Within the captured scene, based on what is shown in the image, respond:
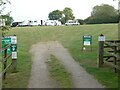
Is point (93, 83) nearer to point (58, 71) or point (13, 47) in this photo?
point (58, 71)

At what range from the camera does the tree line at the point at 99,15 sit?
85.8 metres

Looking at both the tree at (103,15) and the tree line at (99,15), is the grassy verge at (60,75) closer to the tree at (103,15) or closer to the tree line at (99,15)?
the tree line at (99,15)

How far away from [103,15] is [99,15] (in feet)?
3.34

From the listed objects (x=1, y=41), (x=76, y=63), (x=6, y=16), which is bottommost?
(x=76, y=63)

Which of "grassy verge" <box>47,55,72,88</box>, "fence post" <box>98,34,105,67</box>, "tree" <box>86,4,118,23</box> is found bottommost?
"grassy verge" <box>47,55,72,88</box>

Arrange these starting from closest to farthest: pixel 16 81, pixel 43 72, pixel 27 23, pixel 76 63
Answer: pixel 16 81 → pixel 43 72 → pixel 76 63 → pixel 27 23

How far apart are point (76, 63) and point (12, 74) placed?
161 inches

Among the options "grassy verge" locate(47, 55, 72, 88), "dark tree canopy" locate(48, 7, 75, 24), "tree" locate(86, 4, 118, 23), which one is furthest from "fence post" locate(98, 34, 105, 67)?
"dark tree canopy" locate(48, 7, 75, 24)

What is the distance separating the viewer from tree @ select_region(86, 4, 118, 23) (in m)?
85.9

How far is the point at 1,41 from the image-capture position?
1378cm

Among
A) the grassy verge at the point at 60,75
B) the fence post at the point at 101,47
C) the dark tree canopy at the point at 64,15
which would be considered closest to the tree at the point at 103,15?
the dark tree canopy at the point at 64,15

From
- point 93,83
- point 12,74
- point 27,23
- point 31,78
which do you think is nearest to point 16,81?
point 31,78

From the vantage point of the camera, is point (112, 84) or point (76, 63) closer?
point (112, 84)

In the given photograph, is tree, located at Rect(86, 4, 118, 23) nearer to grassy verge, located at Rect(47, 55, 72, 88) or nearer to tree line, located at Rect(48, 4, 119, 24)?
tree line, located at Rect(48, 4, 119, 24)
